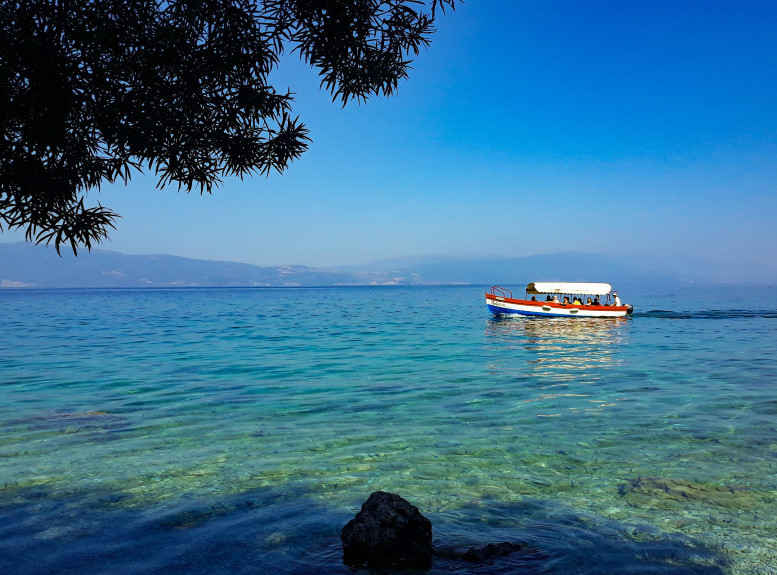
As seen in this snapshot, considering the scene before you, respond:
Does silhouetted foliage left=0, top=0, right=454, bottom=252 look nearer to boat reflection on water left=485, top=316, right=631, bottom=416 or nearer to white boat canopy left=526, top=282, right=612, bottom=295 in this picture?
boat reflection on water left=485, top=316, right=631, bottom=416

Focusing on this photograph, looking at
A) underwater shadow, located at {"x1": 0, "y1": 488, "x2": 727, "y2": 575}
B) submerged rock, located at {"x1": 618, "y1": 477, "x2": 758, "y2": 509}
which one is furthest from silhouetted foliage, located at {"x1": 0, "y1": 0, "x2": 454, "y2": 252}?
submerged rock, located at {"x1": 618, "y1": 477, "x2": 758, "y2": 509}

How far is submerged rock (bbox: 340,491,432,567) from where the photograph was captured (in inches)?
252

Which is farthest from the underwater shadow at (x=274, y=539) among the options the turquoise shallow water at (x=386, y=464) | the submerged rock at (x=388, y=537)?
the submerged rock at (x=388, y=537)

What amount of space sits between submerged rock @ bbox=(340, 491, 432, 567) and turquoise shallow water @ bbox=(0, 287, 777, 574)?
255 mm

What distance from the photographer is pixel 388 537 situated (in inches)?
254

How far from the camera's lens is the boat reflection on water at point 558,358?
17.4 m

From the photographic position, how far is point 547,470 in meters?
10.3

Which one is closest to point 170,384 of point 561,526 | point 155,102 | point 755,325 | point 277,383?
point 277,383

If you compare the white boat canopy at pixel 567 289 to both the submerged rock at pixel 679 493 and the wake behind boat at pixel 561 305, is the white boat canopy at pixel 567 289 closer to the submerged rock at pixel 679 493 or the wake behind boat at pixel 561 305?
the wake behind boat at pixel 561 305

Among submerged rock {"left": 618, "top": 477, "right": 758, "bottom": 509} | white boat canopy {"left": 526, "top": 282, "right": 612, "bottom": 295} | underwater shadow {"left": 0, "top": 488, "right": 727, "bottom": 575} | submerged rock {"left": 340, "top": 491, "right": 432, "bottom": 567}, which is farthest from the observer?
white boat canopy {"left": 526, "top": 282, "right": 612, "bottom": 295}

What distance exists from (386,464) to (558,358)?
19542 millimetres

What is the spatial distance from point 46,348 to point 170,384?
17918mm

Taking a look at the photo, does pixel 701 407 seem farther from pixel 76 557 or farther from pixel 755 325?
pixel 755 325

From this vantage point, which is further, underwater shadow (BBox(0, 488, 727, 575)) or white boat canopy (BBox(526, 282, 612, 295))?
white boat canopy (BBox(526, 282, 612, 295))
